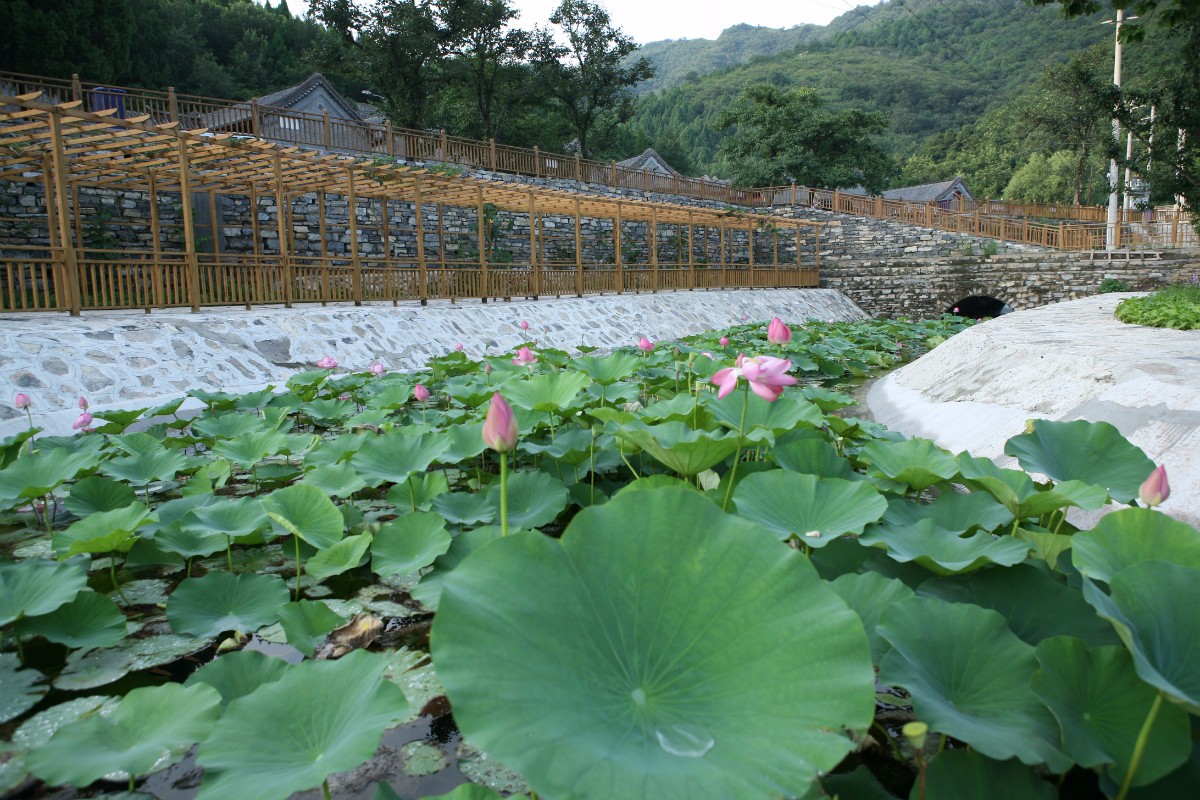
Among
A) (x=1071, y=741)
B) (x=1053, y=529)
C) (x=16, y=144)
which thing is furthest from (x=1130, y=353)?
(x=16, y=144)

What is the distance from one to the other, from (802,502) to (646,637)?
2.71ft

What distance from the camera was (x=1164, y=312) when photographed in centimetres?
708

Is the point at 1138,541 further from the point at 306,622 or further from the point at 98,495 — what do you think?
the point at 98,495

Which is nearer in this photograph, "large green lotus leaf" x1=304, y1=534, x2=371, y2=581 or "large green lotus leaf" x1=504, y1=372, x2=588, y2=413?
"large green lotus leaf" x1=304, y1=534, x2=371, y2=581

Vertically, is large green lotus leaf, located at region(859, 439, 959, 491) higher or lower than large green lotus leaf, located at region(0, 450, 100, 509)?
higher

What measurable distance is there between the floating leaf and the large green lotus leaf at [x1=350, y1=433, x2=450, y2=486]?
1814 millimetres

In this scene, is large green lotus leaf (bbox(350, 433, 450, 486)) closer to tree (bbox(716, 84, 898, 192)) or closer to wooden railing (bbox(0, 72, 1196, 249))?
wooden railing (bbox(0, 72, 1196, 249))

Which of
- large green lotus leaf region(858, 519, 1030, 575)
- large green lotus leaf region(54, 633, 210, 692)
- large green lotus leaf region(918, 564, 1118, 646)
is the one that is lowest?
large green lotus leaf region(54, 633, 210, 692)

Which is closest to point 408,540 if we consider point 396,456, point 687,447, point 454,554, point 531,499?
point 454,554

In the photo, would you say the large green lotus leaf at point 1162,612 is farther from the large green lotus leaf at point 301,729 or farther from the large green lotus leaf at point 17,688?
the large green lotus leaf at point 17,688

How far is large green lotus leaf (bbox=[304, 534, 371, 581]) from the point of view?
2.00m

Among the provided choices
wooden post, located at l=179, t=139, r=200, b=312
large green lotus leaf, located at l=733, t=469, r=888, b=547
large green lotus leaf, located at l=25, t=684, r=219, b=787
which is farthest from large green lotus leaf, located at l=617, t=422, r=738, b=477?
wooden post, located at l=179, t=139, r=200, b=312

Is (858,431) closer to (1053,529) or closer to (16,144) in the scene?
(1053,529)

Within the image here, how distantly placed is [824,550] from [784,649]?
0.74m
